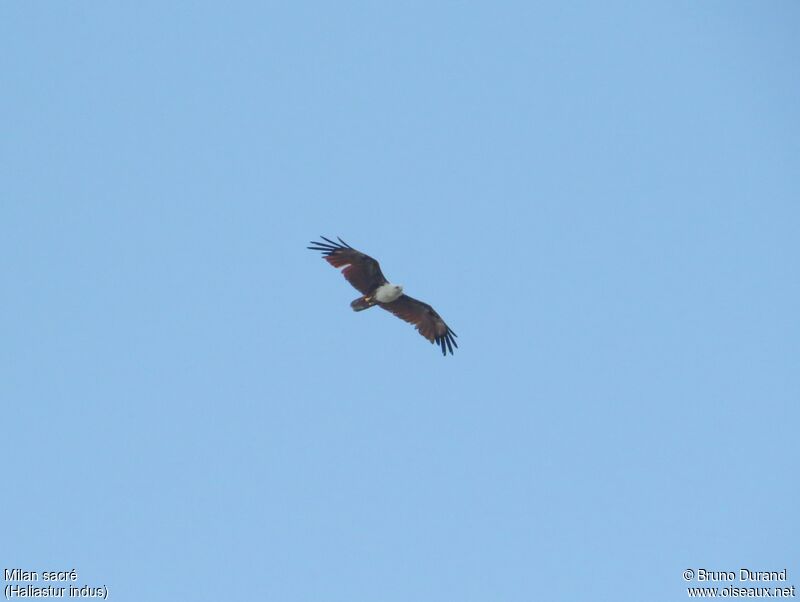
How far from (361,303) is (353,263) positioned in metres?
1.11

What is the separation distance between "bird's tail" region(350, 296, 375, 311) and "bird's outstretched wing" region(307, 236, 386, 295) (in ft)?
1.52

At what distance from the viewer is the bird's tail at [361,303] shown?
33312 millimetres

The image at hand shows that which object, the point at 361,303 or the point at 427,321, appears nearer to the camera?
the point at 361,303

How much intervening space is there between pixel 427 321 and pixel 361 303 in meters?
2.65

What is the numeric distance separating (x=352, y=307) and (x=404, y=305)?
2.08 m

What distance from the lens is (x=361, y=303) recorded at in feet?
110

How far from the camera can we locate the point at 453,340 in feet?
116

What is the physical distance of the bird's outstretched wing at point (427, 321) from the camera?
3491cm

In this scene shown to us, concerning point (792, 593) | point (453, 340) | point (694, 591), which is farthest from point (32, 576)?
point (792, 593)

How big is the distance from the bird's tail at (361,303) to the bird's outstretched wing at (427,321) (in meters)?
1.25

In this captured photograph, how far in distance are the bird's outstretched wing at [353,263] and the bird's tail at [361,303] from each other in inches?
18.3

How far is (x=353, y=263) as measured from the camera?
109ft

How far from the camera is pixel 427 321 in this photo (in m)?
35.2

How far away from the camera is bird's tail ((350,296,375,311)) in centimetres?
3331
